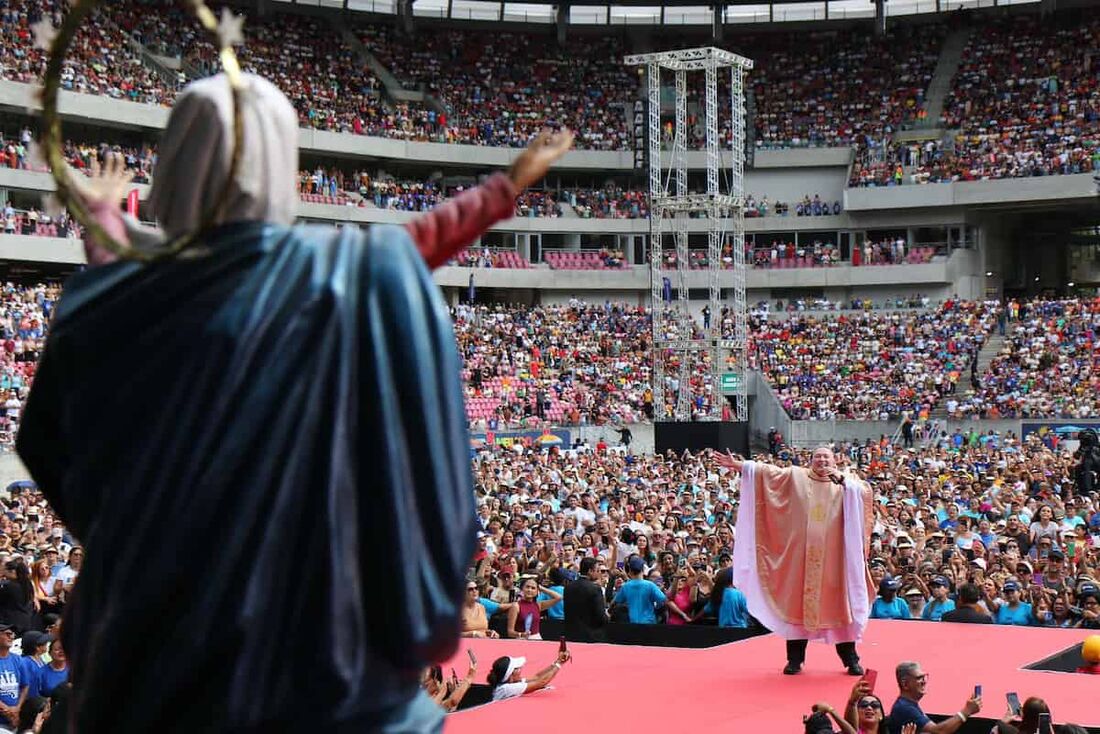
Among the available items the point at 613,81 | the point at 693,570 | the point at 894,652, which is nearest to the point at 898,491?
the point at 693,570

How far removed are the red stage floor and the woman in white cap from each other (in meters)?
0.07

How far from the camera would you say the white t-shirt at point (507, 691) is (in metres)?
9.27

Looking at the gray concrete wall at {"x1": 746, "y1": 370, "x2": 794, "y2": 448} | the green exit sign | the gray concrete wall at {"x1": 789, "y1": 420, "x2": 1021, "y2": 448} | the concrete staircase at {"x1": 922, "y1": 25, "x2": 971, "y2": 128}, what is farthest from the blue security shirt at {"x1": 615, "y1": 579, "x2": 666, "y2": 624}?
the concrete staircase at {"x1": 922, "y1": 25, "x2": 971, "y2": 128}

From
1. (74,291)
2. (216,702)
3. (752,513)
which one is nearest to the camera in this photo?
(216,702)

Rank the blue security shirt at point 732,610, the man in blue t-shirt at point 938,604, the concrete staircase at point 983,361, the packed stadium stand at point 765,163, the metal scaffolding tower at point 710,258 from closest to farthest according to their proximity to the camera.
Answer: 1. the blue security shirt at point 732,610
2. the man in blue t-shirt at point 938,604
3. the metal scaffolding tower at point 710,258
4. the concrete staircase at point 983,361
5. the packed stadium stand at point 765,163

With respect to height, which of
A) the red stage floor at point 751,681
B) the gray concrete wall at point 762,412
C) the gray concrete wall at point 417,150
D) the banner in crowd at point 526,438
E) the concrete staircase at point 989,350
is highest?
the gray concrete wall at point 417,150

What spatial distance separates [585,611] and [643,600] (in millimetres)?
716

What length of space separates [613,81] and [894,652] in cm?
4346

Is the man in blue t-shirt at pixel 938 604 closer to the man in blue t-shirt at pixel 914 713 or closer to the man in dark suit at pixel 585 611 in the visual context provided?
the man in dark suit at pixel 585 611

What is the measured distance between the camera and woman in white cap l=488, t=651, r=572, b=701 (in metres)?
9.27

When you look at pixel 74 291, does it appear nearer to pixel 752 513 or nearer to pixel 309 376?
pixel 309 376

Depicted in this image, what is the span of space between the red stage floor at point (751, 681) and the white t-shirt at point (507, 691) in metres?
0.07

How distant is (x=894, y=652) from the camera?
10.9 m

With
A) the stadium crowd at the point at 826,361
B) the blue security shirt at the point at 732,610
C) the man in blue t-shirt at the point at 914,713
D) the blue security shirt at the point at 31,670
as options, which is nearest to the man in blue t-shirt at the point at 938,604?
the blue security shirt at the point at 732,610
